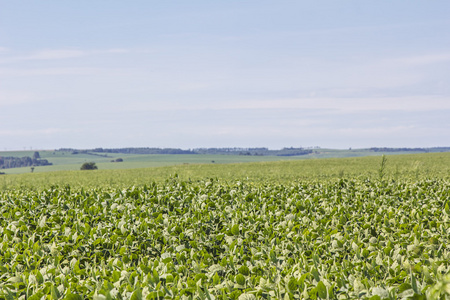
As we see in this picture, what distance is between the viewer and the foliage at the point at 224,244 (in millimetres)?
3312

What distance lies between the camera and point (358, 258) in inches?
175

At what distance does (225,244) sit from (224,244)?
0.07 ft

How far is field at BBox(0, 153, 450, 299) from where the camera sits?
10.8ft

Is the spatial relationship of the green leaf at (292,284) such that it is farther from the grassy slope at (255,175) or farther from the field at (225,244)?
the grassy slope at (255,175)

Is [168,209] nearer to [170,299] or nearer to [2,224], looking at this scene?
[2,224]

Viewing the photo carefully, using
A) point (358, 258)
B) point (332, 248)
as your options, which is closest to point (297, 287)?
point (358, 258)

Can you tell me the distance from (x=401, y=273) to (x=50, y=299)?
3071 millimetres

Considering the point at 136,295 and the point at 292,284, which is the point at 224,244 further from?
the point at 136,295

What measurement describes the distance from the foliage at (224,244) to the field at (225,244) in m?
Answer: 0.02

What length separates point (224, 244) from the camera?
544 cm

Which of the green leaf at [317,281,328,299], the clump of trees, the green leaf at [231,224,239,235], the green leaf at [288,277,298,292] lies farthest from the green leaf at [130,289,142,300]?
the clump of trees

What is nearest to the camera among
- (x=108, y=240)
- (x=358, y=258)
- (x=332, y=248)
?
(x=358, y=258)

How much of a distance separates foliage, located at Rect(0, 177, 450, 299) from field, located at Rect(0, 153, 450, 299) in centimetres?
2

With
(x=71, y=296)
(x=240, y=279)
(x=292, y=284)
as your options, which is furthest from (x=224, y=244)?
(x=71, y=296)
